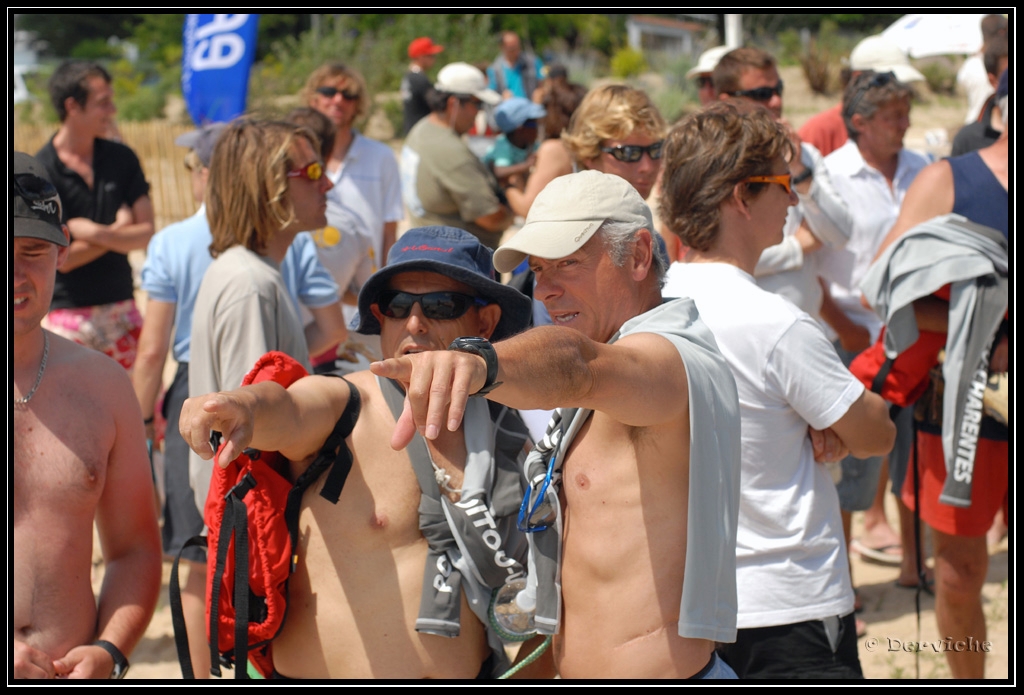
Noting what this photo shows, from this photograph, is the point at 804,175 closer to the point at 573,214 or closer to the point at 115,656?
the point at 573,214

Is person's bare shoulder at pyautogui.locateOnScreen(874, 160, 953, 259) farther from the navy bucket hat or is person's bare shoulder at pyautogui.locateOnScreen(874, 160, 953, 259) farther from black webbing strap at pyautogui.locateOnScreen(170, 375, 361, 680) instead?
black webbing strap at pyautogui.locateOnScreen(170, 375, 361, 680)

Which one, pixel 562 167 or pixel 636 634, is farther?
pixel 562 167

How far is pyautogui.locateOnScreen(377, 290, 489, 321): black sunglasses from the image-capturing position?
87.2 inches

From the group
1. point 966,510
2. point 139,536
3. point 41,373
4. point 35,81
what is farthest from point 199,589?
point 35,81

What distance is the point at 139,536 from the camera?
7.66 feet

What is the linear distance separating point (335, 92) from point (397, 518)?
366 centimetres

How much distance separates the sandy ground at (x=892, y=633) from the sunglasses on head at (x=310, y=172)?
7.24 ft

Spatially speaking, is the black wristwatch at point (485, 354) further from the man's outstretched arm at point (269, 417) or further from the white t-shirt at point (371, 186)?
the white t-shirt at point (371, 186)

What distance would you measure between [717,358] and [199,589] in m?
2.46

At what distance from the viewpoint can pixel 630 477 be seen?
1876mm

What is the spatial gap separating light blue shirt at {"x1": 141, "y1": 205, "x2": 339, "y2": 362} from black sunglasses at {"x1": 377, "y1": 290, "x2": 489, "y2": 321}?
1455 mm

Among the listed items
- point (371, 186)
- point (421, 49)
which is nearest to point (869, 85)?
point (371, 186)

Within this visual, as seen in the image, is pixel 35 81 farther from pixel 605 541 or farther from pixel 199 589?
pixel 605 541

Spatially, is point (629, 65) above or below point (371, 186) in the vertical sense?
below
